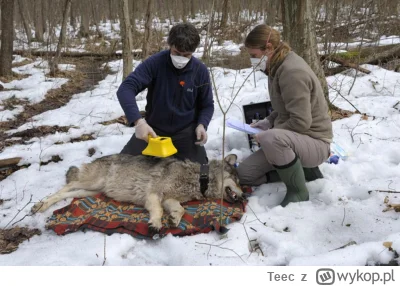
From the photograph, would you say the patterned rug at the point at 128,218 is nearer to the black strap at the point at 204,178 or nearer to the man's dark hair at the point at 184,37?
the black strap at the point at 204,178

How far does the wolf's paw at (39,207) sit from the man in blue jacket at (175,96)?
4.09 ft

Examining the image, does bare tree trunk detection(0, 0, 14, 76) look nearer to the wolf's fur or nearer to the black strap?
the wolf's fur

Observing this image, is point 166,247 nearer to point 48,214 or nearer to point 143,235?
point 143,235

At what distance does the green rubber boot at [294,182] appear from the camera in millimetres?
3309

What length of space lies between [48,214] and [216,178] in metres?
1.88

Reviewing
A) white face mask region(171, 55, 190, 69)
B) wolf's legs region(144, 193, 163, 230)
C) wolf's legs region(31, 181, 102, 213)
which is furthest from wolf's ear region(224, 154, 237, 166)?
wolf's legs region(31, 181, 102, 213)

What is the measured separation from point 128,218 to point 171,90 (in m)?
1.73

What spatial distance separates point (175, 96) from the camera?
420cm

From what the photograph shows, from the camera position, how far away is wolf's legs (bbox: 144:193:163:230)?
3055 mm

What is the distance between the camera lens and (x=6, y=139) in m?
5.58

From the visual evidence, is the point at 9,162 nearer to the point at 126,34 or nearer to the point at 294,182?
the point at 126,34

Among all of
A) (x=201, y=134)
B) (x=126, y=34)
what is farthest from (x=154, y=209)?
(x=126, y=34)

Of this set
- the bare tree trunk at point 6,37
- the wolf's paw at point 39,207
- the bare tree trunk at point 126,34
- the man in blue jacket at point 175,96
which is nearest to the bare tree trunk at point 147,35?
the bare tree trunk at point 126,34

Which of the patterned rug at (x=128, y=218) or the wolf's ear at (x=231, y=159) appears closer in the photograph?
the patterned rug at (x=128, y=218)
